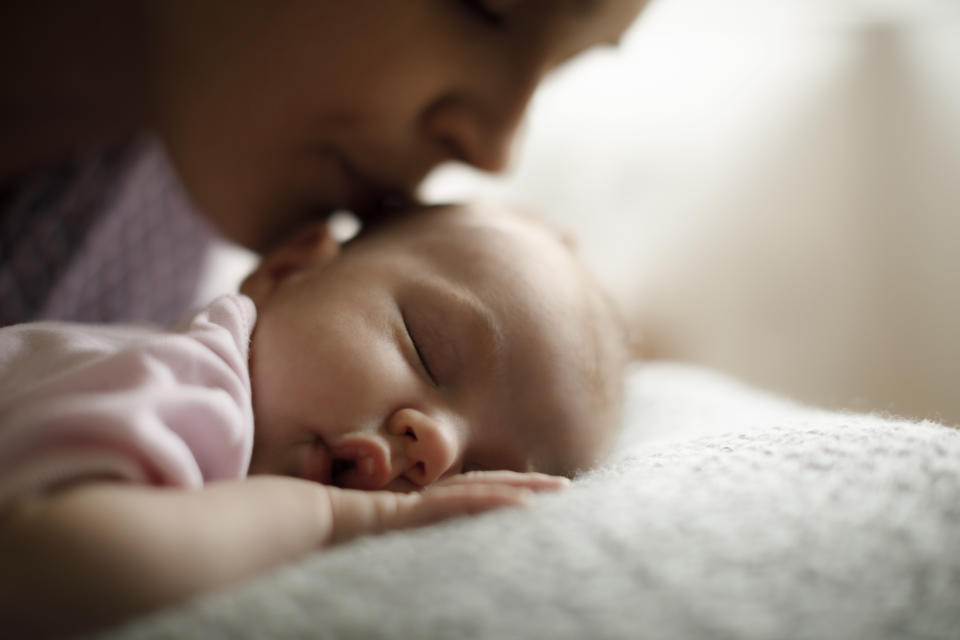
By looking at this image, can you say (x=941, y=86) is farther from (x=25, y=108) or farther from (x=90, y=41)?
(x=25, y=108)

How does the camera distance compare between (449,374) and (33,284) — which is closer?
(449,374)

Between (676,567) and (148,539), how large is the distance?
0.83 ft

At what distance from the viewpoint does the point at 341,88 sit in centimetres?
77

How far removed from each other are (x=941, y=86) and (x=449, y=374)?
157 cm

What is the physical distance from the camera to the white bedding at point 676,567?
0.99 feet

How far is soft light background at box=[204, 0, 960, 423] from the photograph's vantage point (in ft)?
4.91

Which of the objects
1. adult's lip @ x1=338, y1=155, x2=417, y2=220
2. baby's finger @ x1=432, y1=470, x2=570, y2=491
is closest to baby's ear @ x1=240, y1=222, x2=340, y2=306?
adult's lip @ x1=338, y1=155, x2=417, y2=220

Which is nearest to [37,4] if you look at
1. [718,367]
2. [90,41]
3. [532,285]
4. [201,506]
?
[90,41]

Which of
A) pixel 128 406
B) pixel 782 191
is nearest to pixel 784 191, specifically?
pixel 782 191

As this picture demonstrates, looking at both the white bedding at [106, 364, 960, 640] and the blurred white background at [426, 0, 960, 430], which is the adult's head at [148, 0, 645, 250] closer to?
the white bedding at [106, 364, 960, 640]

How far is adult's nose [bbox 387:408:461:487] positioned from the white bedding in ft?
0.37

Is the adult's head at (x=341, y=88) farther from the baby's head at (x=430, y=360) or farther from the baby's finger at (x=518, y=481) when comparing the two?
the baby's finger at (x=518, y=481)

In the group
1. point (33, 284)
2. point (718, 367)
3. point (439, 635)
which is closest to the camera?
point (439, 635)

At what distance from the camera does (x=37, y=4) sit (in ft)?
3.47
